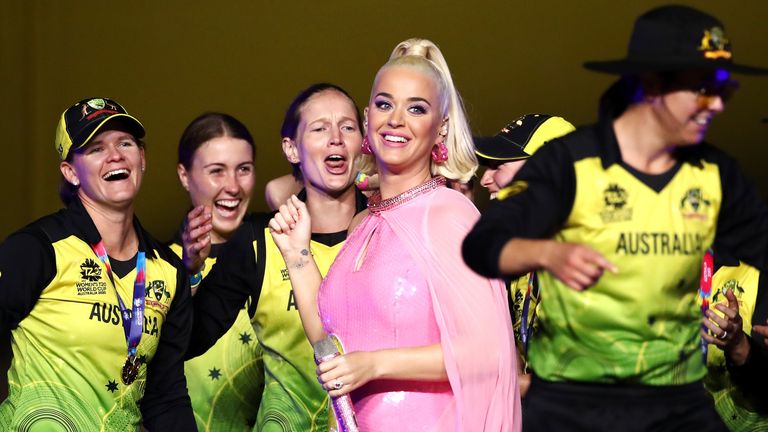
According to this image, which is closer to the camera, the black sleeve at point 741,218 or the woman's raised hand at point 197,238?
the black sleeve at point 741,218

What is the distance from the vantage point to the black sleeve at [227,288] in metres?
4.75

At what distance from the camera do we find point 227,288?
4754 mm

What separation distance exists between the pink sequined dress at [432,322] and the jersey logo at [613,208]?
0.58 meters

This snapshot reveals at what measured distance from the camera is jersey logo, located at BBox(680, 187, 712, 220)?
3230mm

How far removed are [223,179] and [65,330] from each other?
149cm

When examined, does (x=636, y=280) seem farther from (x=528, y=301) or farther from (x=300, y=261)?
(x=528, y=301)

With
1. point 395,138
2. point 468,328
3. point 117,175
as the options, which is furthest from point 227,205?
point 468,328

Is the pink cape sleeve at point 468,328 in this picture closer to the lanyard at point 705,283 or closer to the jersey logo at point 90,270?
the lanyard at point 705,283

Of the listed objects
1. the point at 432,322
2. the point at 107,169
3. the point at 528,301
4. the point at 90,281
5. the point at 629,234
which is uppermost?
the point at 107,169

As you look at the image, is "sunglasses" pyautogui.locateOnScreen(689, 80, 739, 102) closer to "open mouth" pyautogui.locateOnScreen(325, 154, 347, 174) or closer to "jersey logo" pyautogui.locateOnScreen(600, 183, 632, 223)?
"jersey logo" pyautogui.locateOnScreen(600, 183, 632, 223)

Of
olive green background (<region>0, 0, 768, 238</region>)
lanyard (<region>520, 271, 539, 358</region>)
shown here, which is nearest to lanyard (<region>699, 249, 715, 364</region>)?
lanyard (<region>520, 271, 539, 358</region>)

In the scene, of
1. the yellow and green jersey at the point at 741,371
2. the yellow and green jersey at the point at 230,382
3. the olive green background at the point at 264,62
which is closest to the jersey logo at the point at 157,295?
the yellow and green jersey at the point at 230,382

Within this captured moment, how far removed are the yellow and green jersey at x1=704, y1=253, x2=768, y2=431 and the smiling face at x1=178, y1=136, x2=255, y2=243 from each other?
74.3 inches

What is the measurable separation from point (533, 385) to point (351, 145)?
1632 mm
